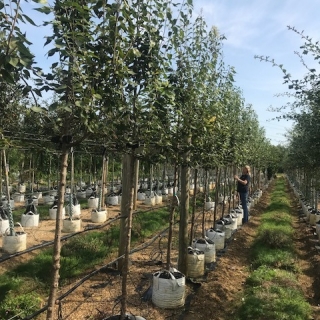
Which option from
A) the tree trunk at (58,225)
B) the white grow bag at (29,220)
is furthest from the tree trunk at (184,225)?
the white grow bag at (29,220)

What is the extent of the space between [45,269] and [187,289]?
284 centimetres

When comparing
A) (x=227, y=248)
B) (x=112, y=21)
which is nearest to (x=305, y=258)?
(x=227, y=248)

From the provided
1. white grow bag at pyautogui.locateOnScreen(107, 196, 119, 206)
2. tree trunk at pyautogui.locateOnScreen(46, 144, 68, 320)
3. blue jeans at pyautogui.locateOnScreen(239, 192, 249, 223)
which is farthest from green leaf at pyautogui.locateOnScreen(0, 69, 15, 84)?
white grow bag at pyautogui.locateOnScreen(107, 196, 119, 206)

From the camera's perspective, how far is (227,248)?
9.12 metres

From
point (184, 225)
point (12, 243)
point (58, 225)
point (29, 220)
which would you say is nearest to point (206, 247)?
point (184, 225)

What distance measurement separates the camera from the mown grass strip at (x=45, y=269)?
497 centimetres

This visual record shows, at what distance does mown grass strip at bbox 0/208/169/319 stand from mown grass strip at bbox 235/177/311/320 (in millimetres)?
3126

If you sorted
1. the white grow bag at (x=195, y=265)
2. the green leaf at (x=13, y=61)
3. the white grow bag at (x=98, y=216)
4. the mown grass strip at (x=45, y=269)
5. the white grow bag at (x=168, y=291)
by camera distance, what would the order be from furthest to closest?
the white grow bag at (x=98, y=216), the white grow bag at (x=195, y=265), the white grow bag at (x=168, y=291), the mown grass strip at (x=45, y=269), the green leaf at (x=13, y=61)

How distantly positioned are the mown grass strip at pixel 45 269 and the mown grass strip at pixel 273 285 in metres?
3.13

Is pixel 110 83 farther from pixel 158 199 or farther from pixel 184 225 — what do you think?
pixel 158 199

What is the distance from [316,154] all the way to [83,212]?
901cm

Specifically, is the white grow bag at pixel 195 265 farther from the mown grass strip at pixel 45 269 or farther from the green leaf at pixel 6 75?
the green leaf at pixel 6 75

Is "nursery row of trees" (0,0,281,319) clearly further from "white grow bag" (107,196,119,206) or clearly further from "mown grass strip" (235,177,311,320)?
"white grow bag" (107,196,119,206)

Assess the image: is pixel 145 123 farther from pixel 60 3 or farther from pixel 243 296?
pixel 243 296
